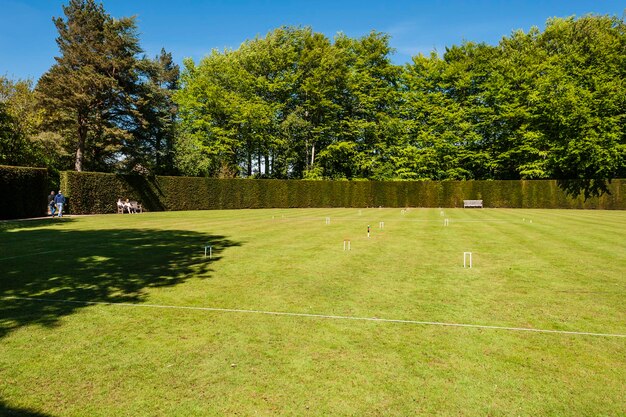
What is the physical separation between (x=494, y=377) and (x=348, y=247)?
26.3 ft

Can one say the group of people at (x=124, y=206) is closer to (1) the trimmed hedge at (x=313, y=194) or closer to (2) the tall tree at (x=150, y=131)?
(1) the trimmed hedge at (x=313, y=194)

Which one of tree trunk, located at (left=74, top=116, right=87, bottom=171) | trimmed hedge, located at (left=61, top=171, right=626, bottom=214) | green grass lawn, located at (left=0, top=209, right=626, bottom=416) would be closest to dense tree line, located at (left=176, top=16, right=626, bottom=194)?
trimmed hedge, located at (left=61, top=171, right=626, bottom=214)

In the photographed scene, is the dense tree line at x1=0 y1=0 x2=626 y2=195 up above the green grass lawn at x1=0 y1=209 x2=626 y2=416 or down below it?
above

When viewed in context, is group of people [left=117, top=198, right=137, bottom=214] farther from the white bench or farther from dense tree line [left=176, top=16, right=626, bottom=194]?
the white bench

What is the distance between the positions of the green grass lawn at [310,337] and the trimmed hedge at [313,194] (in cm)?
2287

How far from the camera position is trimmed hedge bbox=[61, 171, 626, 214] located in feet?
103

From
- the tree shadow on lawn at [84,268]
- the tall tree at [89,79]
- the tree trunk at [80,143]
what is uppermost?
the tall tree at [89,79]

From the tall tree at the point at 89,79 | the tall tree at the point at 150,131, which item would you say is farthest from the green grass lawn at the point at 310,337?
the tall tree at the point at 150,131

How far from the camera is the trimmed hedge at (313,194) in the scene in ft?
103

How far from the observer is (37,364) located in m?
4.21

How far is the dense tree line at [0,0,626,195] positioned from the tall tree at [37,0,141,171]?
0.14 m

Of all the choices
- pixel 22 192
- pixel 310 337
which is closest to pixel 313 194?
pixel 22 192

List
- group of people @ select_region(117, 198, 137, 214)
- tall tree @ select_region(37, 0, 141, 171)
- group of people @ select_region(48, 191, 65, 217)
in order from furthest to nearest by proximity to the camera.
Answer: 1. tall tree @ select_region(37, 0, 141, 171)
2. group of people @ select_region(117, 198, 137, 214)
3. group of people @ select_region(48, 191, 65, 217)

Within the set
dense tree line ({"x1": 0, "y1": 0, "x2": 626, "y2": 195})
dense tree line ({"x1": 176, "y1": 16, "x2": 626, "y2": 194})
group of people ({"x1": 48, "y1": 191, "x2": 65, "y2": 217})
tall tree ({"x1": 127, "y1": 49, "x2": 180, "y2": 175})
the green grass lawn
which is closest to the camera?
the green grass lawn
